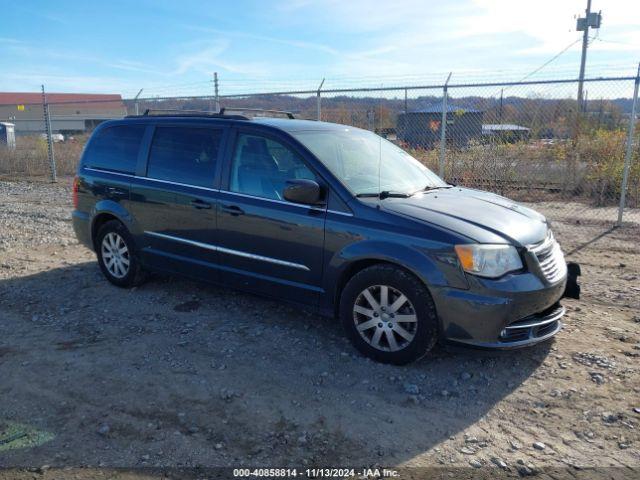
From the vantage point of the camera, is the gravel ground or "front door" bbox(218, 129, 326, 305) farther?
"front door" bbox(218, 129, 326, 305)

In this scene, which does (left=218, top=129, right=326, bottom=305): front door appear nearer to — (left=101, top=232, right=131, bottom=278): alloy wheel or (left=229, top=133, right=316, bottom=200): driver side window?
(left=229, top=133, right=316, bottom=200): driver side window

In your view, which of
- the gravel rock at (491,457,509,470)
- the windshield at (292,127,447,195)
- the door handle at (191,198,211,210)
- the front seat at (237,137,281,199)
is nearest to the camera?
the gravel rock at (491,457,509,470)

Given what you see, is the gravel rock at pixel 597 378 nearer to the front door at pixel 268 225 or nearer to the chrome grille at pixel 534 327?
the chrome grille at pixel 534 327

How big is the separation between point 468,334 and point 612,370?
1216 mm

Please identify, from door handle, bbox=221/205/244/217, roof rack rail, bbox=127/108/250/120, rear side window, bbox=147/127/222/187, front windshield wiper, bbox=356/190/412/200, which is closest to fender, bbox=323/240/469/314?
front windshield wiper, bbox=356/190/412/200

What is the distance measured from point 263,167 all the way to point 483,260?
6.69ft

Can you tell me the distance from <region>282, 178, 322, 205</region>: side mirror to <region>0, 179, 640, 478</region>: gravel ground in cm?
122

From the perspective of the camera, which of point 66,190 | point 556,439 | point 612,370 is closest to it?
point 556,439

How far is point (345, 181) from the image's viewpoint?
167 inches

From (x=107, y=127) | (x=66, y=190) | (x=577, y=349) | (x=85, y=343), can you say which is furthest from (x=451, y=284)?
(x=66, y=190)

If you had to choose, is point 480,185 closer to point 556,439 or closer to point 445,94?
point 445,94

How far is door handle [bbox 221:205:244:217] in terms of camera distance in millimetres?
4590

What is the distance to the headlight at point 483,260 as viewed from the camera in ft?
11.8

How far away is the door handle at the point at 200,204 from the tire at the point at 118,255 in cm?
110
